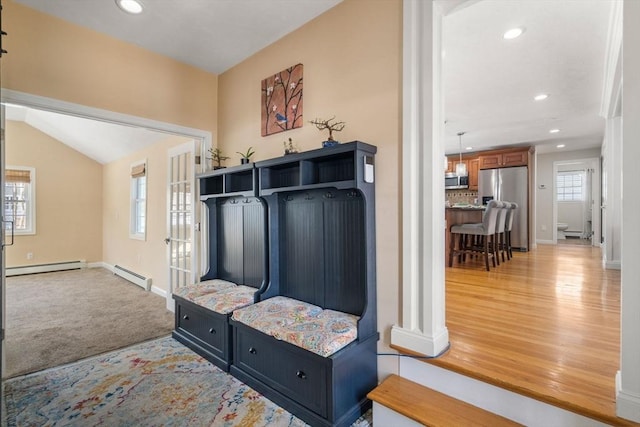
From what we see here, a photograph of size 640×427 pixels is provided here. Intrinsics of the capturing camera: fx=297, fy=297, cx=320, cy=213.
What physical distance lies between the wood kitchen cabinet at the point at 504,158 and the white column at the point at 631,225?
5.91 m

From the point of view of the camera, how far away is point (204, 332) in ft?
8.38

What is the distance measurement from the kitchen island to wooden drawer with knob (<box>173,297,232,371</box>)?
3574 mm

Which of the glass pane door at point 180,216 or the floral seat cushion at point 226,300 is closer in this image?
the floral seat cushion at point 226,300

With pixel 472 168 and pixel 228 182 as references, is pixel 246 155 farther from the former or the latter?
pixel 472 168

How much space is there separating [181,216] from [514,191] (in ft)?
21.0

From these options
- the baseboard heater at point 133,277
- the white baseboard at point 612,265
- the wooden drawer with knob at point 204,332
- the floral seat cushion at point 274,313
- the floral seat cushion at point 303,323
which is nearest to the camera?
the floral seat cushion at point 303,323

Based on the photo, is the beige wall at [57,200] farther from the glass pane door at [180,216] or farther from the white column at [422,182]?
the white column at [422,182]

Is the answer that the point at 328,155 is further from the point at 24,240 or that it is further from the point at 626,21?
the point at 24,240

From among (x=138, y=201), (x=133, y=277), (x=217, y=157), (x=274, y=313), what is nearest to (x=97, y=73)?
(x=217, y=157)

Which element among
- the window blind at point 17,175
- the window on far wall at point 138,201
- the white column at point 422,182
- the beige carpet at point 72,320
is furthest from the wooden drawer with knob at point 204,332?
the window blind at point 17,175

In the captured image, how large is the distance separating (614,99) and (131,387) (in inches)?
218

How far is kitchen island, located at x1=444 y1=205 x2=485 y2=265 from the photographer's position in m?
4.58

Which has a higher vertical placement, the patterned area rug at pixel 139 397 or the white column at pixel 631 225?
the white column at pixel 631 225

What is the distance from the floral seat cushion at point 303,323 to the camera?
1714 millimetres
